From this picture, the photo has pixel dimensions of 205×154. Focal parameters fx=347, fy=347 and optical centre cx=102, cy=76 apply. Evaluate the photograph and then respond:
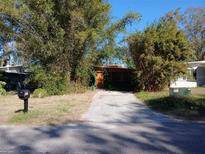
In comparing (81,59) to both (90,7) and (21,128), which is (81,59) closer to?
(90,7)

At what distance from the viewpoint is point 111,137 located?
8.41 meters

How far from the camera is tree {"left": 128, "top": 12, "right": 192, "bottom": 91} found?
21828mm

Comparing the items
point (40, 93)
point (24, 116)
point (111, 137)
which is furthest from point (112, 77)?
point (111, 137)

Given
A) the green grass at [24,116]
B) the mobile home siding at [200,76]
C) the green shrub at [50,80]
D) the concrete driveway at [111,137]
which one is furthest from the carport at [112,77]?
the concrete driveway at [111,137]

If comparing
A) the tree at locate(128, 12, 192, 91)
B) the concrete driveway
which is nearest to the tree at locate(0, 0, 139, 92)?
the tree at locate(128, 12, 192, 91)

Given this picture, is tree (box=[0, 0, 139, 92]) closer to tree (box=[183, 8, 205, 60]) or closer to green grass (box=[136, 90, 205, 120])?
green grass (box=[136, 90, 205, 120])

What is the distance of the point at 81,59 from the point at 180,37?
6.67 meters

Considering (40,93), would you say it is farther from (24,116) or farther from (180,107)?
(180,107)

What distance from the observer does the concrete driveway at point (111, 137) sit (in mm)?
7293

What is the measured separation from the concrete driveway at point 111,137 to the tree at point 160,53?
10.6 metres

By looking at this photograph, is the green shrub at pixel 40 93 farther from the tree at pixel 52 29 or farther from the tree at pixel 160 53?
the tree at pixel 160 53

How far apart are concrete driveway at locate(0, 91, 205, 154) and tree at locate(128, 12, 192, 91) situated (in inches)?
418

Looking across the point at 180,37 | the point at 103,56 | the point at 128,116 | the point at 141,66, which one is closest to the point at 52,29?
the point at 103,56

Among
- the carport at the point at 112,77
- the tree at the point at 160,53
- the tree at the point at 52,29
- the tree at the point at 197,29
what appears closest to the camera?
the tree at the point at 52,29
